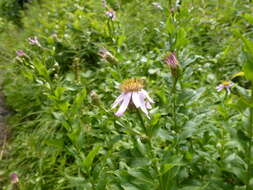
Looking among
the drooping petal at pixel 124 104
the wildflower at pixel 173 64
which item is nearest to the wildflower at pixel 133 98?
the drooping petal at pixel 124 104

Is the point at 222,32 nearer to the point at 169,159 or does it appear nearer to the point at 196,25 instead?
the point at 196,25

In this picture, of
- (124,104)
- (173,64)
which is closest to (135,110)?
(124,104)

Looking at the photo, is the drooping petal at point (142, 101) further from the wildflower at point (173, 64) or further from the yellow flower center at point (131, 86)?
the wildflower at point (173, 64)

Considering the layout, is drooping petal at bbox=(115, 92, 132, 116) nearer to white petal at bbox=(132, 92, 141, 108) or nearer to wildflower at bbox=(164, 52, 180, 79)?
white petal at bbox=(132, 92, 141, 108)

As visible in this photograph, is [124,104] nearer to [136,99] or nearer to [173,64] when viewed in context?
[136,99]

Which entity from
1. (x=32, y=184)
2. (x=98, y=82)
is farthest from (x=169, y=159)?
(x=98, y=82)

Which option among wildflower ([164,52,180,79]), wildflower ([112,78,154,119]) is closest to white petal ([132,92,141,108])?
wildflower ([112,78,154,119])
